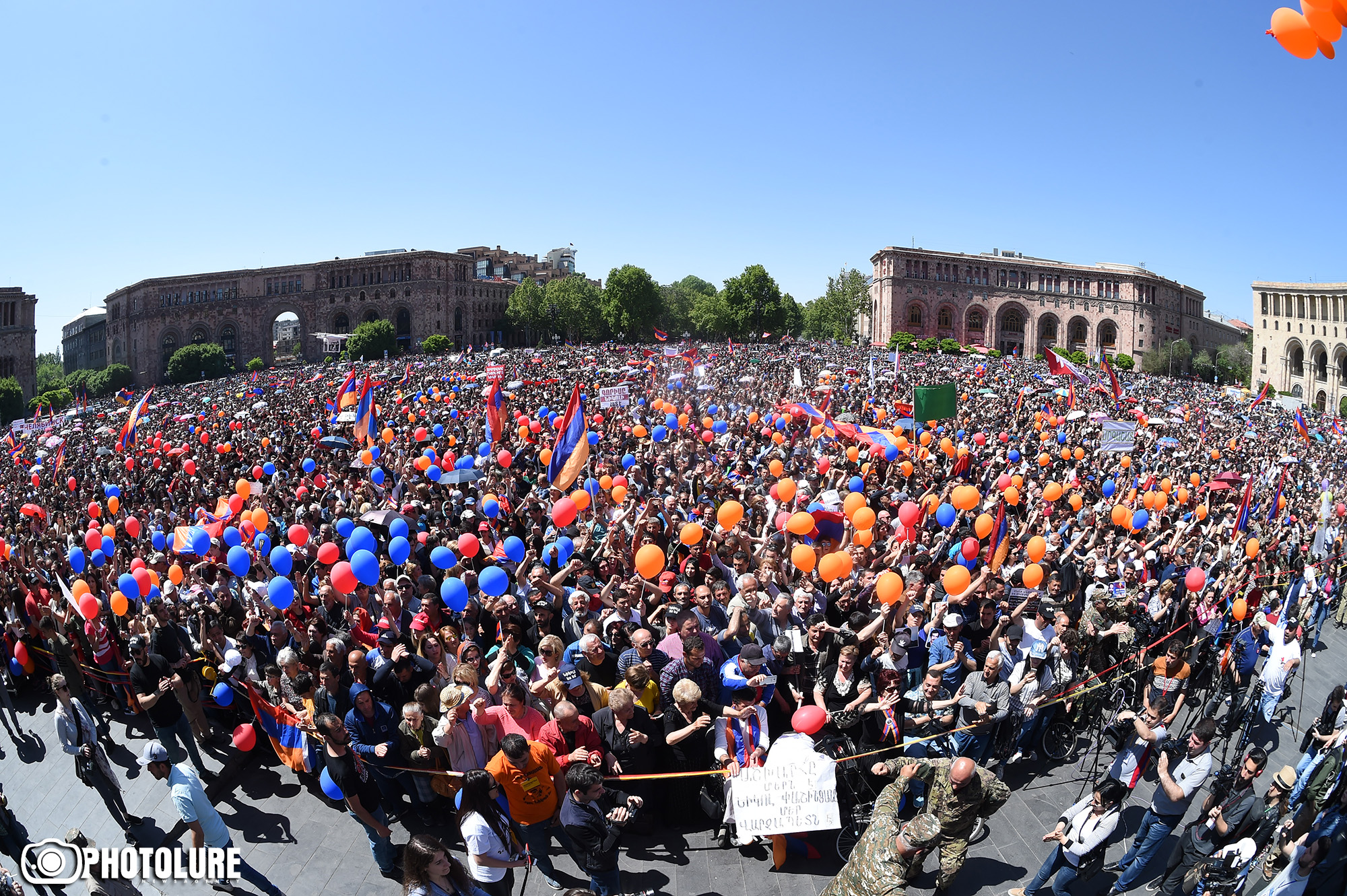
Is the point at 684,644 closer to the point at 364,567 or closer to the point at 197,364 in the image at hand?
the point at 364,567

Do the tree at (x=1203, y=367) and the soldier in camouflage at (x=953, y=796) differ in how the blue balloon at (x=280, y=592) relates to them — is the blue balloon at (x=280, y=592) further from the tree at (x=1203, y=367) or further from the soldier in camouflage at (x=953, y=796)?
the tree at (x=1203, y=367)

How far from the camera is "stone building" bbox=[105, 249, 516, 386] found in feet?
242

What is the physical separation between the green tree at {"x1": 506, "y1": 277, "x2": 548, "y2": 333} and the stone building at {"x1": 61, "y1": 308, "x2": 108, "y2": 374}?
185 feet

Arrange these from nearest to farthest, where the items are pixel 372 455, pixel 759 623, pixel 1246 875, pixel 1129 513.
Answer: pixel 1246 875 → pixel 759 623 → pixel 1129 513 → pixel 372 455

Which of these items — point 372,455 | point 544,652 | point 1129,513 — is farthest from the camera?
point 372,455

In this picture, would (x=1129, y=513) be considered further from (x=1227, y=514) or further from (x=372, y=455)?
(x=372, y=455)

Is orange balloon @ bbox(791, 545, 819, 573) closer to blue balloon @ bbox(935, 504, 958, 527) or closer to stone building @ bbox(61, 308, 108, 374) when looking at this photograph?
blue balloon @ bbox(935, 504, 958, 527)

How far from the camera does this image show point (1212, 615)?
737 cm

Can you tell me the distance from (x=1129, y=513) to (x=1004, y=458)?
15.5ft

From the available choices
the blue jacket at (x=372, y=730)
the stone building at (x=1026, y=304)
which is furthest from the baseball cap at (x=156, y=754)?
the stone building at (x=1026, y=304)

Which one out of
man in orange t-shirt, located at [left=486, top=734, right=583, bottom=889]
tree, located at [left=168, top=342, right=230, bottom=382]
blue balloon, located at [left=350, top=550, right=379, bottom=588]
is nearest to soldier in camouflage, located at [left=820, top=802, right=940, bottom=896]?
man in orange t-shirt, located at [left=486, top=734, right=583, bottom=889]

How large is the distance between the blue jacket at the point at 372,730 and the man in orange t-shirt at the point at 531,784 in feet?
3.21

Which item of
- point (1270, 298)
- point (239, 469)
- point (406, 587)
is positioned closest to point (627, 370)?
point (239, 469)

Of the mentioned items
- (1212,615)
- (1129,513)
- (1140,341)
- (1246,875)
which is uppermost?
(1140,341)
